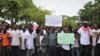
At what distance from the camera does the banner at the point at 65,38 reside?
64.8 feet

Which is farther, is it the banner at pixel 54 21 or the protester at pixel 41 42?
the banner at pixel 54 21

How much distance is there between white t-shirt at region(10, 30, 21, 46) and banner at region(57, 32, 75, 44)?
199 centimetres

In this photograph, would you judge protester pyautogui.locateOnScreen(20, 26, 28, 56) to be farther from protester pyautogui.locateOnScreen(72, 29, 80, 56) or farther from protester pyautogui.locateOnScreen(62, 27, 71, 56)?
protester pyautogui.locateOnScreen(72, 29, 80, 56)

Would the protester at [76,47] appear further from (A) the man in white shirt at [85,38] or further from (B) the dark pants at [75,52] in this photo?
(A) the man in white shirt at [85,38]

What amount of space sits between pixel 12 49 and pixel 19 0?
123 ft

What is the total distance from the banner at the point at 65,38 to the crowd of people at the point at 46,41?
15cm

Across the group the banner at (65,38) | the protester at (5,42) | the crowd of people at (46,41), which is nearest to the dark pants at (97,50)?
the crowd of people at (46,41)

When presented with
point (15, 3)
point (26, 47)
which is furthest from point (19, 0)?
point (26, 47)

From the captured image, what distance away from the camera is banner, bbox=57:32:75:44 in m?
19.8

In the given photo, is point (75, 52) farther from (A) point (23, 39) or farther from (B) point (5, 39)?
(B) point (5, 39)

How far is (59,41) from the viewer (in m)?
19.9

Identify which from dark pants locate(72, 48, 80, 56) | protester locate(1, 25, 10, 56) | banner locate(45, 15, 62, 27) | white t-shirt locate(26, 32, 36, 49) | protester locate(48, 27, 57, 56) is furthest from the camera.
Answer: banner locate(45, 15, 62, 27)

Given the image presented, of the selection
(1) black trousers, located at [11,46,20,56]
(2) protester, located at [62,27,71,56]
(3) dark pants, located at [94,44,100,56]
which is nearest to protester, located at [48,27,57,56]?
(2) protester, located at [62,27,71,56]

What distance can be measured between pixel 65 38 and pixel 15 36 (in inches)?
97.6
